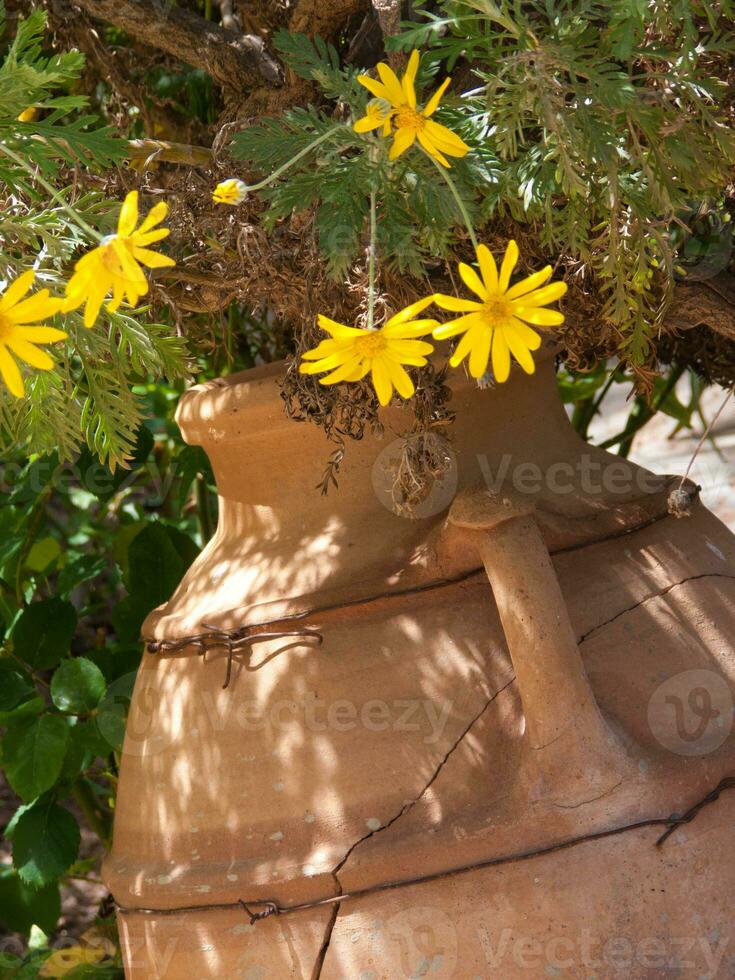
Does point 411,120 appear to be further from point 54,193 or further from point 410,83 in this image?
point 54,193

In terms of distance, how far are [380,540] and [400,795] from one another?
26 cm

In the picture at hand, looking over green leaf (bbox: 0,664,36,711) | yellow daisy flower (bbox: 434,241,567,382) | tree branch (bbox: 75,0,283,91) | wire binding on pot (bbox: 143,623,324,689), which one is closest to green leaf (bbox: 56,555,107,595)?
green leaf (bbox: 0,664,36,711)

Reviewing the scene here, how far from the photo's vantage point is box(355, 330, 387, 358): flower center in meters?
0.78

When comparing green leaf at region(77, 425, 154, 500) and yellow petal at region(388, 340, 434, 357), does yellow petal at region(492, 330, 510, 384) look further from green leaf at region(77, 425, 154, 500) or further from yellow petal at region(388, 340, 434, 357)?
green leaf at region(77, 425, 154, 500)

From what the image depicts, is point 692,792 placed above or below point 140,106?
below

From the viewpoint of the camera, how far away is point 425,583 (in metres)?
1.15

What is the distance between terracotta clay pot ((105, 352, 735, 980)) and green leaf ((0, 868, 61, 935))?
0.53 metres

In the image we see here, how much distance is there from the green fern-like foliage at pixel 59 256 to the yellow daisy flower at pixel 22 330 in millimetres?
172

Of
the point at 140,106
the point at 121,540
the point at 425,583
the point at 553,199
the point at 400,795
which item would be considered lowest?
the point at 121,540

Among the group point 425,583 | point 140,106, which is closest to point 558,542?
point 425,583

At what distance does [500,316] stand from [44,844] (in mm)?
1104

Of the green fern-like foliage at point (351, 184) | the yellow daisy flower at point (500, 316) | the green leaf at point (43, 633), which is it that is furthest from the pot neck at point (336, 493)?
the green leaf at point (43, 633)

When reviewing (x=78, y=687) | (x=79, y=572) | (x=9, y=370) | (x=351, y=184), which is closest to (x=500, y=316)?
(x=351, y=184)

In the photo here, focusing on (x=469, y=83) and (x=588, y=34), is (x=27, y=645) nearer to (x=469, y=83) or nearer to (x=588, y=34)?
(x=469, y=83)
